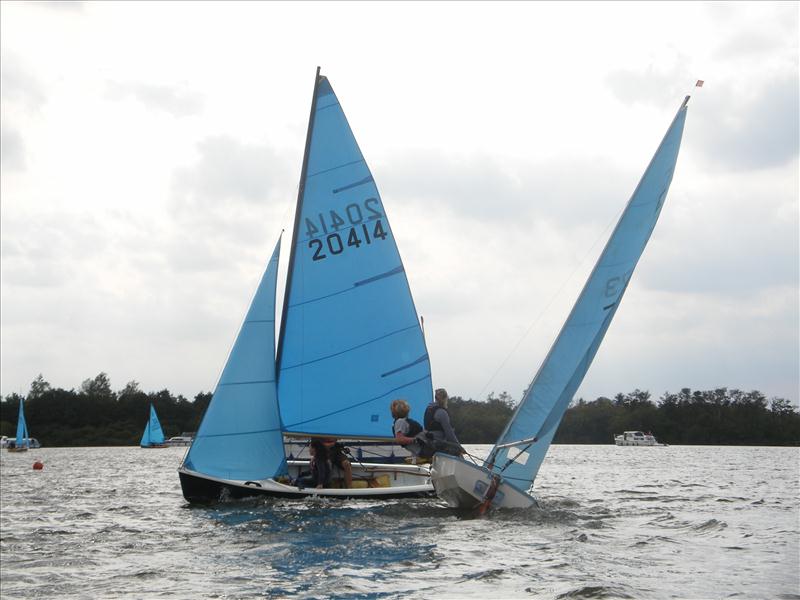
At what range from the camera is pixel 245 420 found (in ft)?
55.8

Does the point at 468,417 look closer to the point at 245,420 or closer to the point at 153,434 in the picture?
the point at 153,434

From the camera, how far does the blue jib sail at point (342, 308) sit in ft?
59.2

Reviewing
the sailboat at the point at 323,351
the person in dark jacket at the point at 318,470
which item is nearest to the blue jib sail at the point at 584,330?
the sailboat at the point at 323,351

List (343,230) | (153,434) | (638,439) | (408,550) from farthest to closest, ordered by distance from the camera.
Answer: (153,434), (638,439), (343,230), (408,550)

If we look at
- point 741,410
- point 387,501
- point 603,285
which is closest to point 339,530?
point 387,501

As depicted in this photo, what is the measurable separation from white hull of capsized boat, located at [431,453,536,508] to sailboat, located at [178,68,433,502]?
2813 mm

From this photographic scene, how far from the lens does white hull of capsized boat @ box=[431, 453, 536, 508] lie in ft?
44.2

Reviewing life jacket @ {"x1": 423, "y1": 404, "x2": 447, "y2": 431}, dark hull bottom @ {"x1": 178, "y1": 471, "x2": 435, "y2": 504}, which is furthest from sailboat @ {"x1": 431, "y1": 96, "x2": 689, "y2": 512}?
dark hull bottom @ {"x1": 178, "y1": 471, "x2": 435, "y2": 504}

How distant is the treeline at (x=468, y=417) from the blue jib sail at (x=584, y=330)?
57.9m

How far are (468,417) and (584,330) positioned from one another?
6095 centimetres

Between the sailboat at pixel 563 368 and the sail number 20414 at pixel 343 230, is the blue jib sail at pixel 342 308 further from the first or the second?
the sailboat at pixel 563 368

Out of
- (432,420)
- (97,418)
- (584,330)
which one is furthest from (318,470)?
(97,418)

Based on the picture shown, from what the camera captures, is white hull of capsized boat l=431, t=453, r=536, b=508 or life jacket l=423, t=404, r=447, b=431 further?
life jacket l=423, t=404, r=447, b=431

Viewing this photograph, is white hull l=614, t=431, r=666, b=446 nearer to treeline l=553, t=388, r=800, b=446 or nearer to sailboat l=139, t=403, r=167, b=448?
treeline l=553, t=388, r=800, b=446
